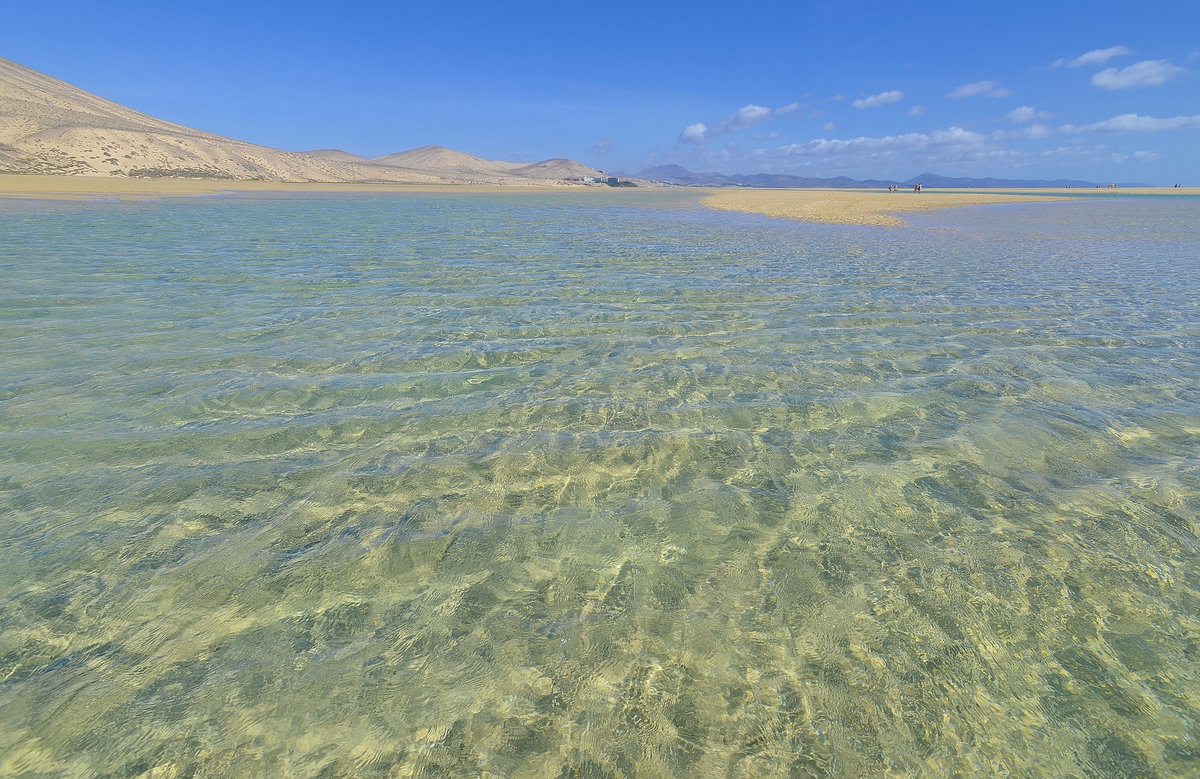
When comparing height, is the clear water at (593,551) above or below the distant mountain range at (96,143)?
below

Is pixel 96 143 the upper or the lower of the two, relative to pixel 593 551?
upper

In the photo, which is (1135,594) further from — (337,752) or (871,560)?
(337,752)

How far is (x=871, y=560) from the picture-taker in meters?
3.12

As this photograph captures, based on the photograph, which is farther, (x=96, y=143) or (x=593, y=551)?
(x=96, y=143)

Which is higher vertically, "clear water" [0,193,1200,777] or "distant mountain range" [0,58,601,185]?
"distant mountain range" [0,58,601,185]

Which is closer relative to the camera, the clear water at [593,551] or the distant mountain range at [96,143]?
the clear water at [593,551]

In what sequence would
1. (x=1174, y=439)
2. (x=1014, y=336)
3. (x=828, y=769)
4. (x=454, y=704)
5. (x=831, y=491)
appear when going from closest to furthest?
(x=828, y=769), (x=454, y=704), (x=831, y=491), (x=1174, y=439), (x=1014, y=336)

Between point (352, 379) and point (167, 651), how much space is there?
3582 mm

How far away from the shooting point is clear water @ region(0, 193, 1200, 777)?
7.06ft

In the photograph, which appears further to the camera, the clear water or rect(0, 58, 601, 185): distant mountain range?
rect(0, 58, 601, 185): distant mountain range

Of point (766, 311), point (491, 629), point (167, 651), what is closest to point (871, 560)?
point (491, 629)

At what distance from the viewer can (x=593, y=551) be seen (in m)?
3.21

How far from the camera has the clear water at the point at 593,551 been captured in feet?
7.06

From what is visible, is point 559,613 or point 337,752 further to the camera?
point 559,613
